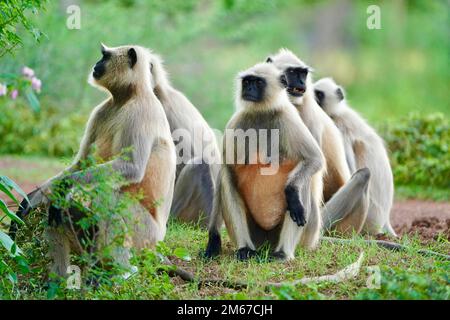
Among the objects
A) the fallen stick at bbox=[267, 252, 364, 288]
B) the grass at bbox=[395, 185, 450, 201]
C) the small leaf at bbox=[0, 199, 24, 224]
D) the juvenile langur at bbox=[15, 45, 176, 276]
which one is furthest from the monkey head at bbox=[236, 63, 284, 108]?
the grass at bbox=[395, 185, 450, 201]

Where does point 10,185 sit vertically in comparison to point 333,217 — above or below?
above

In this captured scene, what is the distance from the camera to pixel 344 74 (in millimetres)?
23469

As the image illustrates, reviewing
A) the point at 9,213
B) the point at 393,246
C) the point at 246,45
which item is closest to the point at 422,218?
the point at 393,246

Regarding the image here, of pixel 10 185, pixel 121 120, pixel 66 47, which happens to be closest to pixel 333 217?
pixel 121 120

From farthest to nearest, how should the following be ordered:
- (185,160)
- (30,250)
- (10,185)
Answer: (185,160) < (30,250) < (10,185)

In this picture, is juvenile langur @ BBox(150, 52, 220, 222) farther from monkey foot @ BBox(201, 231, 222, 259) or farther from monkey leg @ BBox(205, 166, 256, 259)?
monkey foot @ BBox(201, 231, 222, 259)

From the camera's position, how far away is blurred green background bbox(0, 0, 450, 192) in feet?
42.9

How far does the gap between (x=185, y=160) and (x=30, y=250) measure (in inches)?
101

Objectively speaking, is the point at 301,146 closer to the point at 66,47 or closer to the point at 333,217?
the point at 333,217

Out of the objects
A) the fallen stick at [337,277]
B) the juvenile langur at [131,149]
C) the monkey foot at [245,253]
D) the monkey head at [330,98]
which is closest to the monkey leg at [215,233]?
the monkey foot at [245,253]

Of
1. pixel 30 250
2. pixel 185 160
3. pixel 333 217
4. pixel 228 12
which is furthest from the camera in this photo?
pixel 228 12

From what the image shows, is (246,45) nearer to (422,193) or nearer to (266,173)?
(422,193)

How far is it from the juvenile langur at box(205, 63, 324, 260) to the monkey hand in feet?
0.19

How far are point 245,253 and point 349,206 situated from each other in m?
1.47
